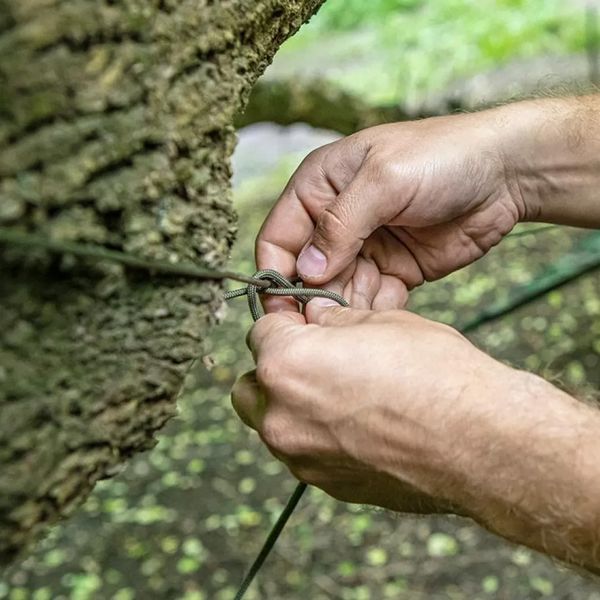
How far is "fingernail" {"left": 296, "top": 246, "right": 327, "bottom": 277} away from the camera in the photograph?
943 millimetres

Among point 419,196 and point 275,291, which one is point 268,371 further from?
point 419,196

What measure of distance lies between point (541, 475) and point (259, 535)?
55.8 inches

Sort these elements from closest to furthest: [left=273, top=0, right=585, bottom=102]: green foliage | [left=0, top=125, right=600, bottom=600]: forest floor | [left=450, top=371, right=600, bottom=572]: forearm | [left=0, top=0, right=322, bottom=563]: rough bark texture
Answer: [left=0, top=0, right=322, bottom=563]: rough bark texture → [left=450, top=371, right=600, bottom=572]: forearm → [left=0, top=125, right=600, bottom=600]: forest floor → [left=273, top=0, right=585, bottom=102]: green foliage

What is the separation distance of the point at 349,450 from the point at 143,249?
0.29 metres

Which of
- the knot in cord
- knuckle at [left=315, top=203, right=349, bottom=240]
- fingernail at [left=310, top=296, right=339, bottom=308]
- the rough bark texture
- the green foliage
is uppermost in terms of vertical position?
the rough bark texture

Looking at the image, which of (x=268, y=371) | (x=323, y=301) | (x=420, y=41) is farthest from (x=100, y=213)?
(x=420, y=41)

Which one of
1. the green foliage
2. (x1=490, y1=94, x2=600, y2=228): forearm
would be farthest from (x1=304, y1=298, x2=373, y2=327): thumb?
the green foliage

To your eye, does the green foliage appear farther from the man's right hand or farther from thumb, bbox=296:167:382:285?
thumb, bbox=296:167:382:285

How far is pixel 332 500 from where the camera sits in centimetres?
207

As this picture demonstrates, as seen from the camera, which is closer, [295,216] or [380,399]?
[380,399]

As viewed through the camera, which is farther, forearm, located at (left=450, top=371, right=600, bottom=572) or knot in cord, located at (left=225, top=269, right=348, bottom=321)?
knot in cord, located at (left=225, top=269, right=348, bottom=321)

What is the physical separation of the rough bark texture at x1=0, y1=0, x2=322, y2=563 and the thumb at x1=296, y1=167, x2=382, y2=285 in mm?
300

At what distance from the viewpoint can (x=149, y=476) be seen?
7.34ft

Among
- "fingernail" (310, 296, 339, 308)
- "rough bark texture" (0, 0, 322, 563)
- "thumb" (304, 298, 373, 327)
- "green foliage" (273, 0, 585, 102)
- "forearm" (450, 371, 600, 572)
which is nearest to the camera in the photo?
"rough bark texture" (0, 0, 322, 563)
